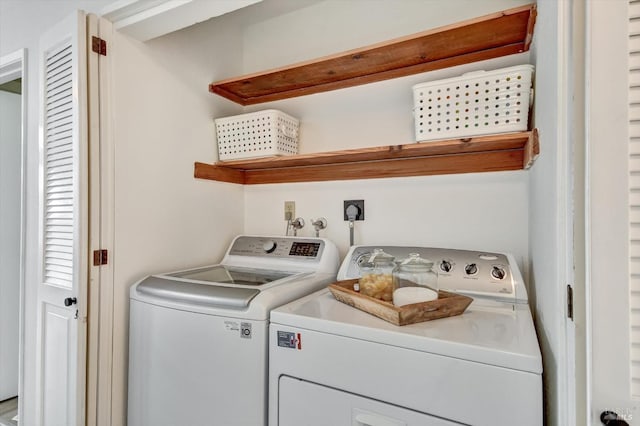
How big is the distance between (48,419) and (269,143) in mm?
1691

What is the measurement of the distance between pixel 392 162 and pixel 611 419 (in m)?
1.36

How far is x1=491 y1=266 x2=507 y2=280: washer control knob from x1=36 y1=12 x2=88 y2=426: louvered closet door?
1.68 metres

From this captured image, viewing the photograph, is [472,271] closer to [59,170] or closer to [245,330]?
[245,330]

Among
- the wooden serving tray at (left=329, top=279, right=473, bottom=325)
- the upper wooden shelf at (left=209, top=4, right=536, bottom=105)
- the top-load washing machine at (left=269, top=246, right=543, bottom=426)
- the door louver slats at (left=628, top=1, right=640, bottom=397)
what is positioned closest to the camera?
the door louver slats at (left=628, top=1, right=640, bottom=397)

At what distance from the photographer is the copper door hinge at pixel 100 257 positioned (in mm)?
1419

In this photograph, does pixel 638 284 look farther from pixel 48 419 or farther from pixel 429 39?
pixel 48 419

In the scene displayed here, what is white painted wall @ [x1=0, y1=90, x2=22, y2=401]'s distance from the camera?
2410 millimetres

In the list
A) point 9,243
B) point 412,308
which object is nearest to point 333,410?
point 412,308

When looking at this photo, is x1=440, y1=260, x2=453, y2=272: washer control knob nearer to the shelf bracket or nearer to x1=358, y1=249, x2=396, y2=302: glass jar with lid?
x1=358, y1=249, x2=396, y2=302: glass jar with lid

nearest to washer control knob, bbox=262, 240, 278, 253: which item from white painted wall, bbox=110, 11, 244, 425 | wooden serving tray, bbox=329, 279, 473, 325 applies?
white painted wall, bbox=110, 11, 244, 425

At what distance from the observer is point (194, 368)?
1.30 m

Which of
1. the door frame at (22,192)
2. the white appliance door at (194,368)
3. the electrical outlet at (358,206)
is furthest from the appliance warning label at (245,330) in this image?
the door frame at (22,192)

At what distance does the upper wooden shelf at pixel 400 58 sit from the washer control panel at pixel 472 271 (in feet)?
3.03

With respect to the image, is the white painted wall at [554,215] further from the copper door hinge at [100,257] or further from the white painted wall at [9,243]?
the white painted wall at [9,243]
